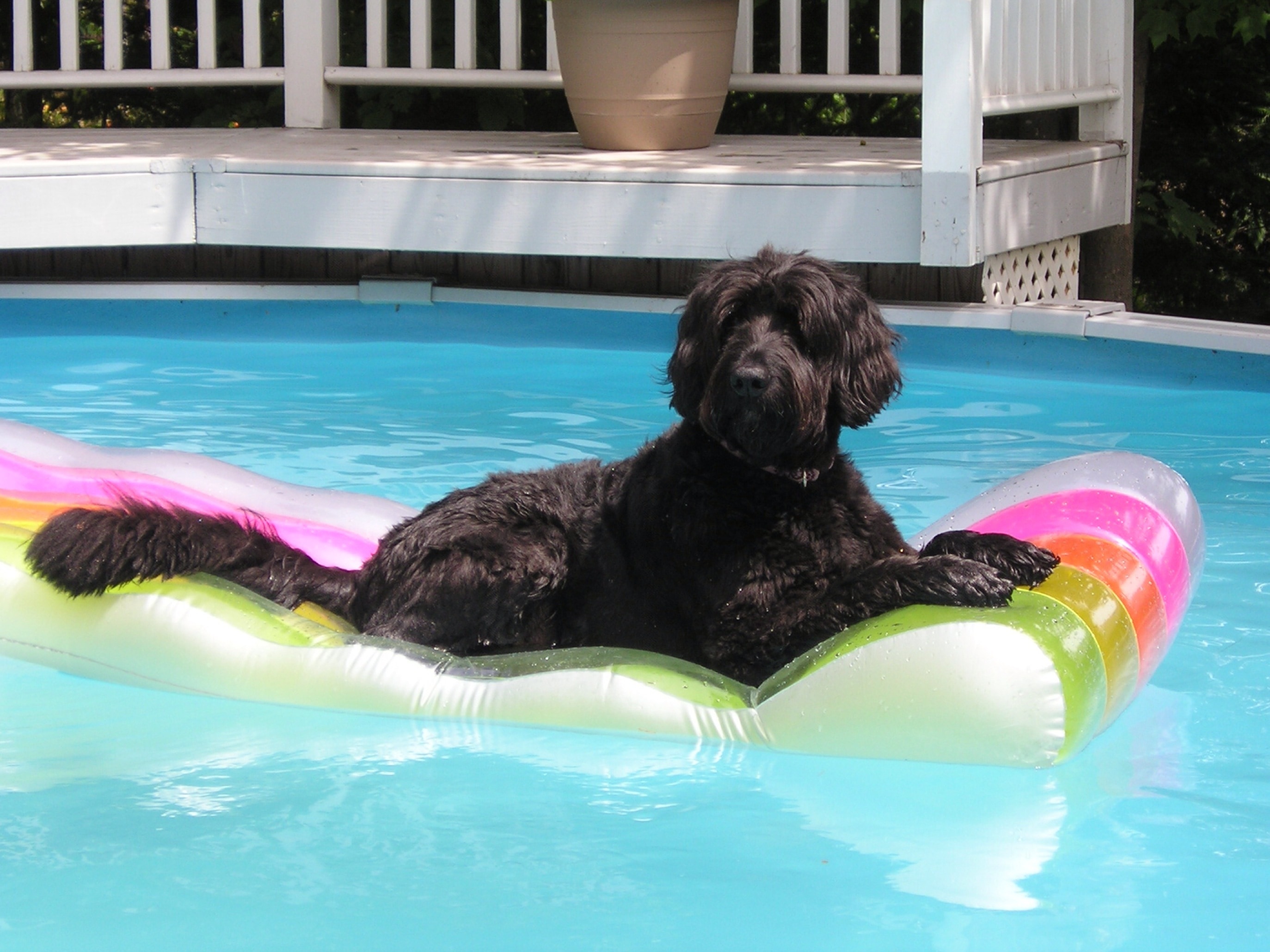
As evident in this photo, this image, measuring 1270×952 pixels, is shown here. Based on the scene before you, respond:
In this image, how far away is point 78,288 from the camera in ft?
29.4

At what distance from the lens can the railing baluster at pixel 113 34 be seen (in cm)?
1030

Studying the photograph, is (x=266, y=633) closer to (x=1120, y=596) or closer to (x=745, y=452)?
(x=745, y=452)

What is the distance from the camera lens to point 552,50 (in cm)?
973

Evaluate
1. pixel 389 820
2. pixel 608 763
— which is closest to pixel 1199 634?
pixel 608 763

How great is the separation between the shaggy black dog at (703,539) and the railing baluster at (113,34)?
729 centimetres

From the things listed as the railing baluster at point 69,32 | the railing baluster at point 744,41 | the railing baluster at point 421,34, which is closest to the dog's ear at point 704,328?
the railing baluster at point 744,41

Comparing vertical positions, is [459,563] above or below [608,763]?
above

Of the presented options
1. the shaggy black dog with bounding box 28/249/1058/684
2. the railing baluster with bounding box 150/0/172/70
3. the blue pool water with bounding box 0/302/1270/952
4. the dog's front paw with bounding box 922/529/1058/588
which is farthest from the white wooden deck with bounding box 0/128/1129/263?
the dog's front paw with bounding box 922/529/1058/588

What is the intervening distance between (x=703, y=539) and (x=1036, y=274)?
538cm

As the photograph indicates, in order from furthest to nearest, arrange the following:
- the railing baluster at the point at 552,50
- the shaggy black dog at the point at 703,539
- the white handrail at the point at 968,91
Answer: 1. the railing baluster at the point at 552,50
2. the white handrail at the point at 968,91
3. the shaggy black dog at the point at 703,539

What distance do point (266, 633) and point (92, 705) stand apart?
→ 547mm

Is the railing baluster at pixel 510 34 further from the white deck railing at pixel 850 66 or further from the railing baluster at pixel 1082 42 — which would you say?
the railing baluster at pixel 1082 42

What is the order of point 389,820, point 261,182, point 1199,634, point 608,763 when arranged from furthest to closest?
1. point 261,182
2. point 1199,634
3. point 608,763
4. point 389,820

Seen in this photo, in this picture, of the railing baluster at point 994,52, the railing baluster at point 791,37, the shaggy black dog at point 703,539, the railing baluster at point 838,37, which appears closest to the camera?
the shaggy black dog at point 703,539
